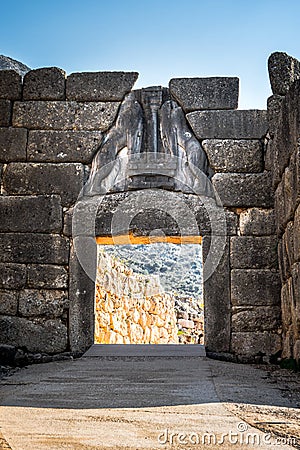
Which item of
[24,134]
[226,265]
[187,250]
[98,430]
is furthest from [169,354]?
[187,250]

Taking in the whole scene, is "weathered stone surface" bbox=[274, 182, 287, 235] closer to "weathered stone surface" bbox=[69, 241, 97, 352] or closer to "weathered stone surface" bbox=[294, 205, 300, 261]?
"weathered stone surface" bbox=[294, 205, 300, 261]

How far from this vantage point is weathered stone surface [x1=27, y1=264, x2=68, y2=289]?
6.65 m

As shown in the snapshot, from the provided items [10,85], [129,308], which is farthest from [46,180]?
[129,308]

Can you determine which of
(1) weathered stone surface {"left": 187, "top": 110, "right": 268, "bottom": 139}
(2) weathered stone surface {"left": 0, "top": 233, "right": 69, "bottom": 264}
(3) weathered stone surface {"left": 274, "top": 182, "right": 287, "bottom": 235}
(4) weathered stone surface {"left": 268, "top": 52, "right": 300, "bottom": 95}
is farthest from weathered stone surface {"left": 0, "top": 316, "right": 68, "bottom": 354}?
(4) weathered stone surface {"left": 268, "top": 52, "right": 300, "bottom": 95}

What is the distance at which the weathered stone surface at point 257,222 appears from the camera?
262 inches

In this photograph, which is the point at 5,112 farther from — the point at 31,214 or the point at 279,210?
the point at 279,210

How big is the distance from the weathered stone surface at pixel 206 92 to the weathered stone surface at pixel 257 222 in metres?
1.26

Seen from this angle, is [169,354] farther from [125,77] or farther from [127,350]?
[125,77]

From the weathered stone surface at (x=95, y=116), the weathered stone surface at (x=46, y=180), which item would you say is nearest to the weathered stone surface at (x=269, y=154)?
the weathered stone surface at (x=95, y=116)

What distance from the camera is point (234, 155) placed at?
6.85m

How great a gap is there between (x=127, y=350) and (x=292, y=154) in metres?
2.95

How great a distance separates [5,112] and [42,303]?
7.48 ft

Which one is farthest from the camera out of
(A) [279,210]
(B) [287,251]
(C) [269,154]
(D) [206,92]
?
(D) [206,92]

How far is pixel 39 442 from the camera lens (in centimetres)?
249
